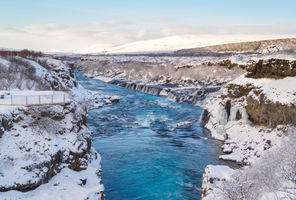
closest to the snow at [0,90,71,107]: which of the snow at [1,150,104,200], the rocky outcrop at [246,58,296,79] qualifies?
the snow at [1,150,104,200]

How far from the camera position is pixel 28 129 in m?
17.9

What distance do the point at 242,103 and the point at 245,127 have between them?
2.60 m

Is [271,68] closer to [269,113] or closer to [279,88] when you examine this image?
[279,88]

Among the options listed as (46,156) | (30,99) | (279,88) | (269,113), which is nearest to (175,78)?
(279,88)

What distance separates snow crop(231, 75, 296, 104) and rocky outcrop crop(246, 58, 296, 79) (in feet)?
1.67

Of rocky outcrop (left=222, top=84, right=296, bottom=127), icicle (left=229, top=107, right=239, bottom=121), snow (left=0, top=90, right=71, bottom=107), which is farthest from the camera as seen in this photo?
icicle (left=229, top=107, right=239, bottom=121)

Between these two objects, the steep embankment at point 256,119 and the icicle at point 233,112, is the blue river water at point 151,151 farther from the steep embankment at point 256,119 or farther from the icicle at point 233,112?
the icicle at point 233,112

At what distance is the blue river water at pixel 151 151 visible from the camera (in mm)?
18344

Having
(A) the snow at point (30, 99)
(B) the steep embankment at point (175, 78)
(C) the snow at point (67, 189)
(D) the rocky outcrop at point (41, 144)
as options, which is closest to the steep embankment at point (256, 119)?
(C) the snow at point (67, 189)

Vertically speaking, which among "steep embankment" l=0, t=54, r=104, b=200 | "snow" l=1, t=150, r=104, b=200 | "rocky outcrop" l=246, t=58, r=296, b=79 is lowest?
"snow" l=1, t=150, r=104, b=200

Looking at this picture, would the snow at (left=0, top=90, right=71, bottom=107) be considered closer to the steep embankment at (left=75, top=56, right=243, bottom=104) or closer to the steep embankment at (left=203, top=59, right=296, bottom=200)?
the steep embankment at (left=203, top=59, right=296, bottom=200)

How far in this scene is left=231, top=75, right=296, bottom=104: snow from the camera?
2408 cm

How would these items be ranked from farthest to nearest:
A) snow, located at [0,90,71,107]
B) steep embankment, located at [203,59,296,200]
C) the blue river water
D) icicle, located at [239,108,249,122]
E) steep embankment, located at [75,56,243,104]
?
steep embankment, located at [75,56,243,104] < icicle, located at [239,108,249,122] < snow, located at [0,90,71,107] < the blue river water < steep embankment, located at [203,59,296,200]

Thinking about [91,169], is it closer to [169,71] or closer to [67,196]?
[67,196]
